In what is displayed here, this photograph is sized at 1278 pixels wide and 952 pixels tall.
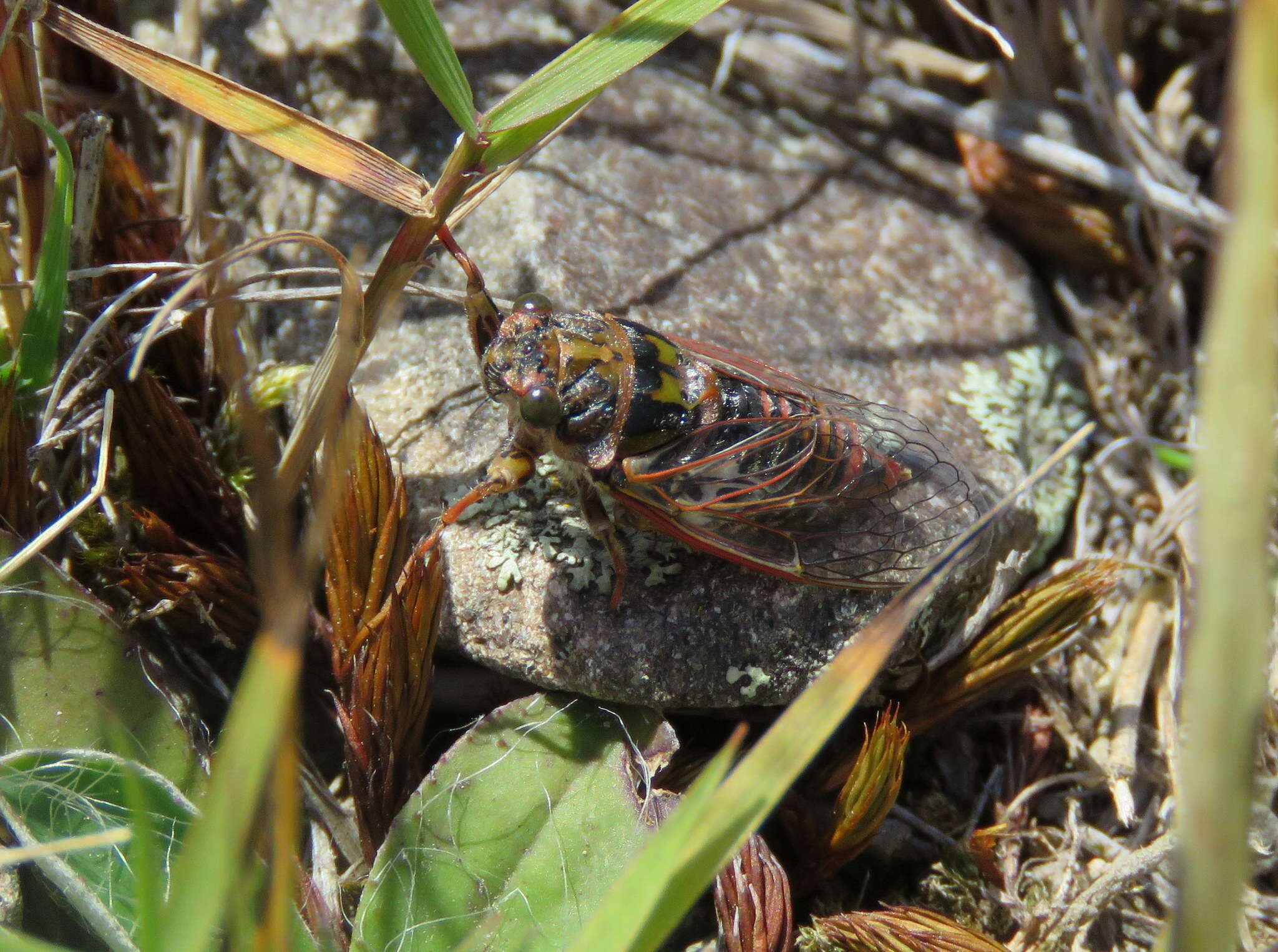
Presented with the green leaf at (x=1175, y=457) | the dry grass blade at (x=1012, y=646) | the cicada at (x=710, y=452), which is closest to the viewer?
the cicada at (x=710, y=452)

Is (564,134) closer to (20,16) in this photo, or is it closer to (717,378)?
(717,378)

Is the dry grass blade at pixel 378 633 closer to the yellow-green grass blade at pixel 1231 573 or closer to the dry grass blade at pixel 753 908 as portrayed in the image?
the dry grass blade at pixel 753 908

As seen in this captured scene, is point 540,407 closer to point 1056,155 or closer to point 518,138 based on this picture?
point 518,138

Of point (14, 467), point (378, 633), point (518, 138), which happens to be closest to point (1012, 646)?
point (378, 633)

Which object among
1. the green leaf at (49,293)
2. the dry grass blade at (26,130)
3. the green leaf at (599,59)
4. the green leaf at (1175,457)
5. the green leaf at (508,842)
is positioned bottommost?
the green leaf at (508,842)

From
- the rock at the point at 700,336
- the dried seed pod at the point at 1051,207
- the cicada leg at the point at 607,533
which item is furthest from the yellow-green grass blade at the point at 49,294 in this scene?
the dried seed pod at the point at 1051,207
